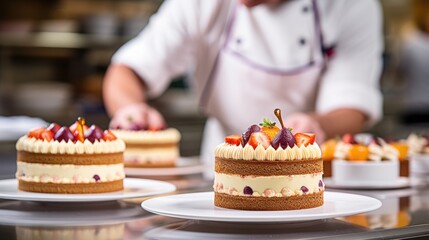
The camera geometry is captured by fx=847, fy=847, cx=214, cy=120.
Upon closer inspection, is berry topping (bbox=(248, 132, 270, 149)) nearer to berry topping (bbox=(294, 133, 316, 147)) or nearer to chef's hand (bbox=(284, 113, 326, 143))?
berry topping (bbox=(294, 133, 316, 147))

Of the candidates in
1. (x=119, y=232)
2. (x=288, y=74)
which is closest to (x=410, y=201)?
(x=119, y=232)

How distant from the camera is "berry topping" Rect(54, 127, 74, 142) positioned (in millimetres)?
1971

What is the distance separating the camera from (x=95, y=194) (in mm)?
1917

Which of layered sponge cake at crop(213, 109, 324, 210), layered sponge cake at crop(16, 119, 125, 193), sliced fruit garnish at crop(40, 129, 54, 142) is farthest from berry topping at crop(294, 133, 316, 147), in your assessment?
sliced fruit garnish at crop(40, 129, 54, 142)

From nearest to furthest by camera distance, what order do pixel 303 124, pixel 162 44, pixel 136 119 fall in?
pixel 303 124 < pixel 136 119 < pixel 162 44

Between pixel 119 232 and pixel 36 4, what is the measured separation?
16.5 ft

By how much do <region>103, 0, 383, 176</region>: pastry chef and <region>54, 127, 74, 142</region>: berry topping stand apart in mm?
1096

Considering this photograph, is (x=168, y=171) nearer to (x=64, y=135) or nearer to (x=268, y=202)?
(x=64, y=135)

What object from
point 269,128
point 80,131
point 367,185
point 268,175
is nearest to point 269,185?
point 268,175

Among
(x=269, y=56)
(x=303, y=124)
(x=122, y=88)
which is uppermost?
(x=269, y=56)

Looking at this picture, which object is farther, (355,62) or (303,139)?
(355,62)

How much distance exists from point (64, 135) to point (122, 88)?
4.02 feet

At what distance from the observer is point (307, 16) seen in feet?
10.4

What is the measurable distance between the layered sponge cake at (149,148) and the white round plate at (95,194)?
51 cm
